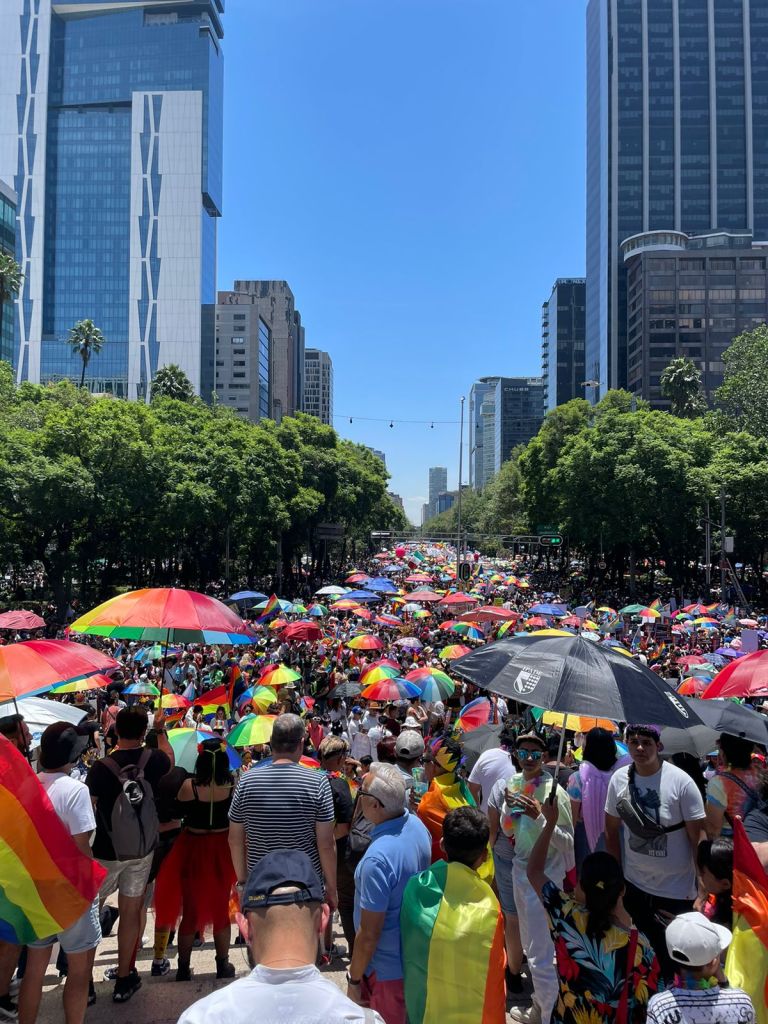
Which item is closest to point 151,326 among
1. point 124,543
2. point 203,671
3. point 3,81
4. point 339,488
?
point 3,81

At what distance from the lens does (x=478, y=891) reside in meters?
3.24

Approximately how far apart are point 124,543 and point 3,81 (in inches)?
5440

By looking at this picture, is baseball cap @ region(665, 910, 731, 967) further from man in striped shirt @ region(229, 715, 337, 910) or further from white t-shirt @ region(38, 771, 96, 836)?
white t-shirt @ region(38, 771, 96, 836)

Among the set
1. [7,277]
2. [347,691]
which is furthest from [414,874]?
[7,277]

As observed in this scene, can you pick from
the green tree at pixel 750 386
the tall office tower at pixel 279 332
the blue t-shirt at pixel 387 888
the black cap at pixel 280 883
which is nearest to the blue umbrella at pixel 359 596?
the blue t-shirt at pixel 387 888

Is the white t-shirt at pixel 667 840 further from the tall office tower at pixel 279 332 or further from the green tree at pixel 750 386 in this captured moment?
the tall office tower at pixel 279 332

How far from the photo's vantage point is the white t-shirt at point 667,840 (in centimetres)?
431

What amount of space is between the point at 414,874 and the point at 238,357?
141553mm

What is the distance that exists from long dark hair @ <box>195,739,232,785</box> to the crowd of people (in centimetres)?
1

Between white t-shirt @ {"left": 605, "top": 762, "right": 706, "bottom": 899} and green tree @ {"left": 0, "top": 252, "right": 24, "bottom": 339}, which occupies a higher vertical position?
green tree @ {"left": 0, "top": 252, "right": 24, "bottom": 339}

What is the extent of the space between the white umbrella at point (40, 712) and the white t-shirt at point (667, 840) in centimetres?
435

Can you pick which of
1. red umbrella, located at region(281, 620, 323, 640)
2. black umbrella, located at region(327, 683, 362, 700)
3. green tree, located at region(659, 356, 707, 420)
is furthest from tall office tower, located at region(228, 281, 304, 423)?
black umbrella, located at region(327, 683, 362, 700)

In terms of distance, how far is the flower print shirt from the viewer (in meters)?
3.26

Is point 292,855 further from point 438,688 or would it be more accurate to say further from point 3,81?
point 3,81
